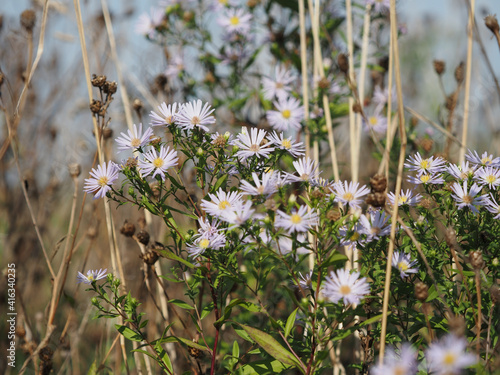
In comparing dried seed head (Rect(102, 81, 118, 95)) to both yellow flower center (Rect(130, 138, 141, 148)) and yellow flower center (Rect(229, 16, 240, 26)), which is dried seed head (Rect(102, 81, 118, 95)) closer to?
yellow flower center (Rect(130, 138, 141, 148))

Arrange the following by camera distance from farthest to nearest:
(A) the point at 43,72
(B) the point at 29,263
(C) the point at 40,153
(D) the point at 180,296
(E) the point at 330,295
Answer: (A) the point at 43,72 → (C) the point at 40,153 → (D) the point at 180,296 → (B) the point at 29,263 → (E) the point at 330,295

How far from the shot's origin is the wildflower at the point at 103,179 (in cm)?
88

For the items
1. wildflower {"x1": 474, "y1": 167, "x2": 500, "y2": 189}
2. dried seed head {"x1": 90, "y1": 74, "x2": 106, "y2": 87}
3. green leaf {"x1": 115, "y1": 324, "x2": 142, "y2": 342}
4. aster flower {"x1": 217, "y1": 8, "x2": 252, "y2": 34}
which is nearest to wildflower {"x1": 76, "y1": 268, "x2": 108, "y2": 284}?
green leaf {"x1": 115, "y1": 324, "x2": 142, "y2": 342}

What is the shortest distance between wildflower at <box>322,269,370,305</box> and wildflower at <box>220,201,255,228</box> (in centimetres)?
17

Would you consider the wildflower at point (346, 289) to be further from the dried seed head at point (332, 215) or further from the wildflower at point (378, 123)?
the wildflower at point (378, 123)

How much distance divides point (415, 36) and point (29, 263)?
368 centimetres

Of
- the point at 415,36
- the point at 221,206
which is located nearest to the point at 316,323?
the point at 221,206

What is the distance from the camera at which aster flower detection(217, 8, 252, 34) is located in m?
1.75

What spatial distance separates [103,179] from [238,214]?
0.98 ft

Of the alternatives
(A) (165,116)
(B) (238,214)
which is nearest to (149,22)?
(A) (165,116)

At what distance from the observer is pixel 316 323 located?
0.84m

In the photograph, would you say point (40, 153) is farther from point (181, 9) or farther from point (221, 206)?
point (221, 206)

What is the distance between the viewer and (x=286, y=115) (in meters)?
1.51

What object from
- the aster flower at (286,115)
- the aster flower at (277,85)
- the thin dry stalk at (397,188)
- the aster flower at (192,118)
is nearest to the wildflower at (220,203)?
the aster flower at (192,118)
